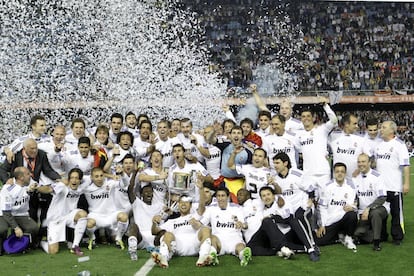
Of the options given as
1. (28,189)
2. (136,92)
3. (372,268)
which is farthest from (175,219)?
(136,92)

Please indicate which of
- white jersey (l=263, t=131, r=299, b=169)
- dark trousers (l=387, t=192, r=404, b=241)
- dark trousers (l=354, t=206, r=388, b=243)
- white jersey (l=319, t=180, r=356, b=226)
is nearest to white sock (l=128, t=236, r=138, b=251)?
white jersey (l=263, t=131, r=299, b=169)

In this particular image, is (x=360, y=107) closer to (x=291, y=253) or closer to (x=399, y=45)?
(x=399, y=45)

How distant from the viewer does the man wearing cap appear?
28.0 ft

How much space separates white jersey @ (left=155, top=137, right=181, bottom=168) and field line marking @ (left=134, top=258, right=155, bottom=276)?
6.91ft

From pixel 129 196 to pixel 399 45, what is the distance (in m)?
30.1

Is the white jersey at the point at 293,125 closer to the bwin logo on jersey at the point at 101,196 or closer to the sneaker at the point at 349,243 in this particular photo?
the sneaker at the point at 349,243

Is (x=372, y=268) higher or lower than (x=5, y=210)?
lower

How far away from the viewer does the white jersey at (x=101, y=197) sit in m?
9.15

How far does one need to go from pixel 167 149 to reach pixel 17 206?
2424mm

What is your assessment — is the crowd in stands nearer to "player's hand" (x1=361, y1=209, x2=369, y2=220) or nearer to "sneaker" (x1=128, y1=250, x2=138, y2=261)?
"player's hand" (x1=361, y1=209, x2=369, y2=220)

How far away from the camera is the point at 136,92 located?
2575 cm

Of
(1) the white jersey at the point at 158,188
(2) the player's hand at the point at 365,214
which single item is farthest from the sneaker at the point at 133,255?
(2) the player's hand at the point at 365,214

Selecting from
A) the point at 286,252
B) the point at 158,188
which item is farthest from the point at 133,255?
the point at 286,252

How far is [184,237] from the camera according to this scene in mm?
8305
